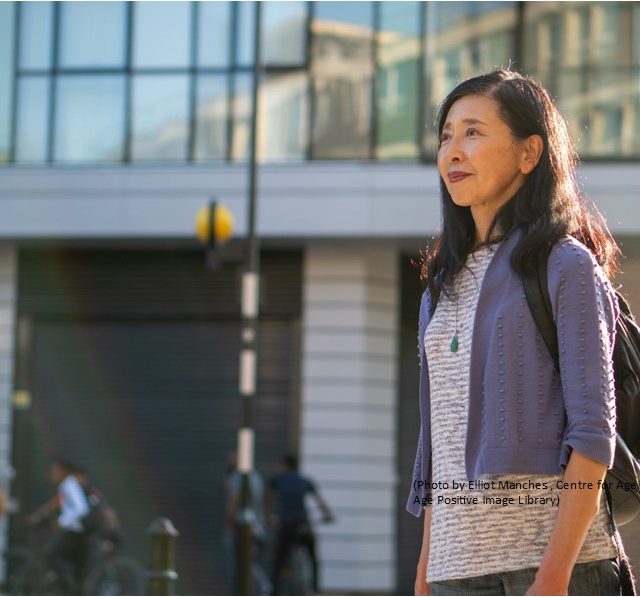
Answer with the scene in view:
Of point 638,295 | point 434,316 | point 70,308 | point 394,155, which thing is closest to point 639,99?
point 394,155

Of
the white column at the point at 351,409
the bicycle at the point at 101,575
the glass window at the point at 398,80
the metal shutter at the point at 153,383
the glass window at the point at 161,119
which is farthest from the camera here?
the metal shutter at the point at 153,383

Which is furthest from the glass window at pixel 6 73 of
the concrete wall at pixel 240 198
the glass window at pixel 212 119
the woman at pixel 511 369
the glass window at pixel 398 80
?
the woman at pixel 511 369

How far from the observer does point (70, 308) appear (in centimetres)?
2164

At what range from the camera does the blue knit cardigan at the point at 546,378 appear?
258 centimetres

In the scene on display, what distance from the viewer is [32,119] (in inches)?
803

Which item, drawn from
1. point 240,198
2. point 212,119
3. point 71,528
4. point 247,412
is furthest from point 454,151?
point 212,119

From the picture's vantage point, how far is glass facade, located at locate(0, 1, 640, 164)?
19.2 m

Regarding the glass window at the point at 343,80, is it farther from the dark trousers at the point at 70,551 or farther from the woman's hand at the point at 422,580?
the woman's hand at the point at 422,580

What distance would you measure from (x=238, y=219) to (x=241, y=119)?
129 centimetres

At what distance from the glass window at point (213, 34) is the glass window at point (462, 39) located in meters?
2.60

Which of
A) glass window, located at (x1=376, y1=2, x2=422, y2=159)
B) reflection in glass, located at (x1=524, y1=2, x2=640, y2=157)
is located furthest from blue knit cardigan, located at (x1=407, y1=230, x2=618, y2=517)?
glass window, located at (x1=376, y1=2, x2=422, y2=159)

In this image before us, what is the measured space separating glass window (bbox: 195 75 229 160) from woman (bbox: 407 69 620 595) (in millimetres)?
17018

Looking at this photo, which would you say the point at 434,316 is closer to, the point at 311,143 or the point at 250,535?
the point at 250,535

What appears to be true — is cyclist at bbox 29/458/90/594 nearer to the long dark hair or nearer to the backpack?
the long dark hair
